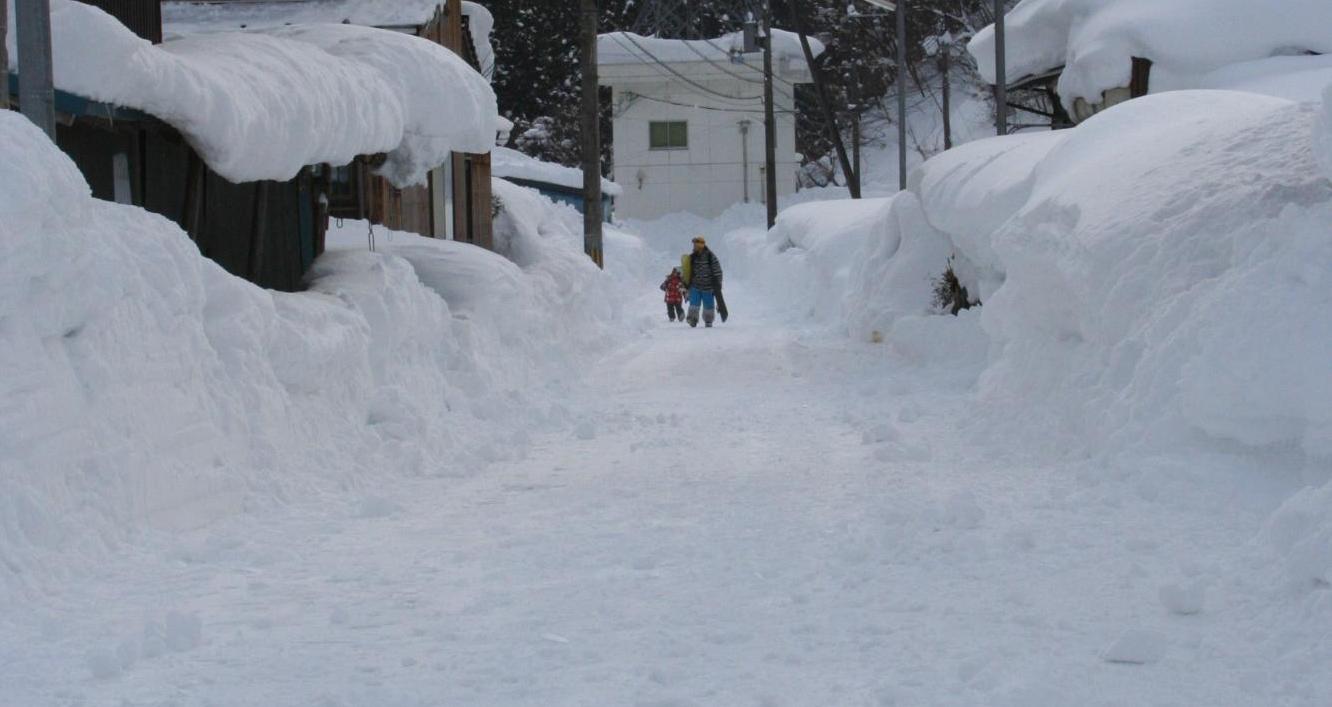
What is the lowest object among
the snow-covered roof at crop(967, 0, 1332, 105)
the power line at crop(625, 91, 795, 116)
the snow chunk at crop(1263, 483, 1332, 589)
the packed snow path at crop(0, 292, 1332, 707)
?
the packed snow path at crop(0, 292, 1332, 707)

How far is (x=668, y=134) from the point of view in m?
50.5

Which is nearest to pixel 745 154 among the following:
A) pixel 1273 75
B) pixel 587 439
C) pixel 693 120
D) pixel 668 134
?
pixel 693 120

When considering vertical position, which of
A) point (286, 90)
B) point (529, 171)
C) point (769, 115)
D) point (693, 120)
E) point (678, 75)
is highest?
point (678, 75)

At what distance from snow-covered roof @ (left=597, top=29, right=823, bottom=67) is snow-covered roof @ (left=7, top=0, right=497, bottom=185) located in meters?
35.8

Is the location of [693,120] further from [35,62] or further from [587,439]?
[35,62]

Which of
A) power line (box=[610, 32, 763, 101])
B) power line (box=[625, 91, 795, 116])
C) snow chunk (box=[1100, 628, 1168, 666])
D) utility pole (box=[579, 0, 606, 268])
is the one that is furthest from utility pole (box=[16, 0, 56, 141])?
power line (box=[625, 91, 795, 116])

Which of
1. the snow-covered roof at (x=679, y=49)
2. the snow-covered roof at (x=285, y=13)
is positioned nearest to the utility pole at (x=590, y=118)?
the snow-covered roof at (x=285, y=13)

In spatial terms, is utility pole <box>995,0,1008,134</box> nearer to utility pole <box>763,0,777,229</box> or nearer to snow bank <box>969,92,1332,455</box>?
snow bank <box>969,92,1332,455</box>

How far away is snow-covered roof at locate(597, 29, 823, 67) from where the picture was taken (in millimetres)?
48344

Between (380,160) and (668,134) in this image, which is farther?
(668,134)

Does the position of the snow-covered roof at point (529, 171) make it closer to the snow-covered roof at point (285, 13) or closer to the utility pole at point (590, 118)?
the utility pole at point (590, 118)

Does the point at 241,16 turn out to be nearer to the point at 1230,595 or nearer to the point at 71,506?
the point at 71,506

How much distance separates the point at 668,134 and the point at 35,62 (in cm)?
4413

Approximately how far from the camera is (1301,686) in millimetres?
4172
